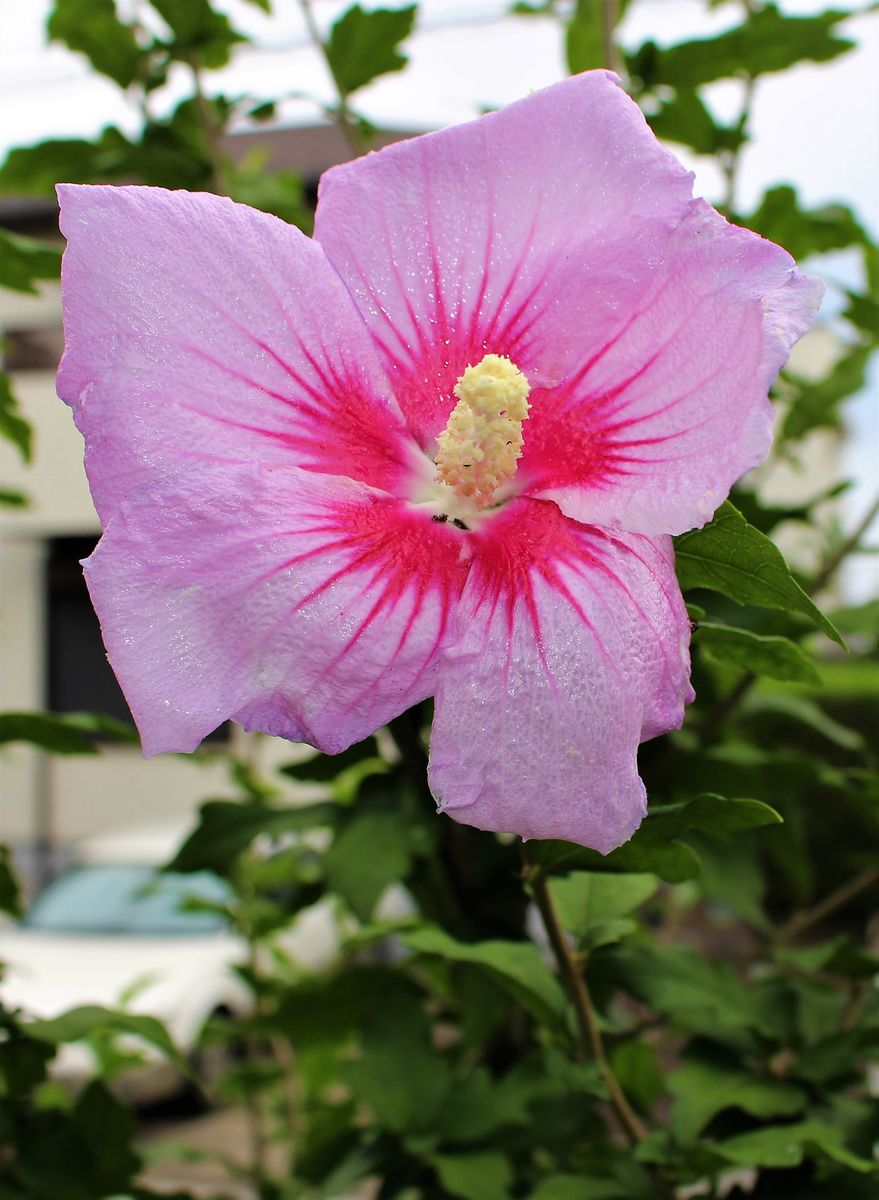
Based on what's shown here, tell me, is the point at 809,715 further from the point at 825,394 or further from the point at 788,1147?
the point at 788,1147

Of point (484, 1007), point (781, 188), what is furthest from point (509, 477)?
point (781, 188)

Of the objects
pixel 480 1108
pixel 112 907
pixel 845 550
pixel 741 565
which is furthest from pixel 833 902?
pixel 112 907

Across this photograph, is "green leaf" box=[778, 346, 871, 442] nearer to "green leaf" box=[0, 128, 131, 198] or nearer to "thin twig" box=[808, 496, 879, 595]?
"thin twig" box=[808, 496, 879, 595]

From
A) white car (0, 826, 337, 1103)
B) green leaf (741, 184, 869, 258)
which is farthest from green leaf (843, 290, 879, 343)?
white car (0, 826, 337, 1103)

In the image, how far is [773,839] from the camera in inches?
45.9

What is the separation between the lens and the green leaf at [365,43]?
0.97 m

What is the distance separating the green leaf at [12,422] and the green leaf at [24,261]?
0.08 meters

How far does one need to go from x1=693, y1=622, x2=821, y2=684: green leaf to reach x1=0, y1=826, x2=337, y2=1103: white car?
134 inches

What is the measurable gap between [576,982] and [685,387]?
0.35 meters

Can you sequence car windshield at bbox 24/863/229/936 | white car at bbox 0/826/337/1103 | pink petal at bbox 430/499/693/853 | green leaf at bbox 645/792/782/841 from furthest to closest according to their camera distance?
car windshield at bbox 24/863/229/936 → white car at bbox 0/826/337/1103 → green leaf at bbox 645/792/782/841 → pink petal at bbox 430/499/693/853

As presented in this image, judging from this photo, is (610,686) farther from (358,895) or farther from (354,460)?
(358,895)

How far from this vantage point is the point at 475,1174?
2.64 feet

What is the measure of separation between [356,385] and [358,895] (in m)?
0.45

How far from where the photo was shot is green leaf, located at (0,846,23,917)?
868 mm
